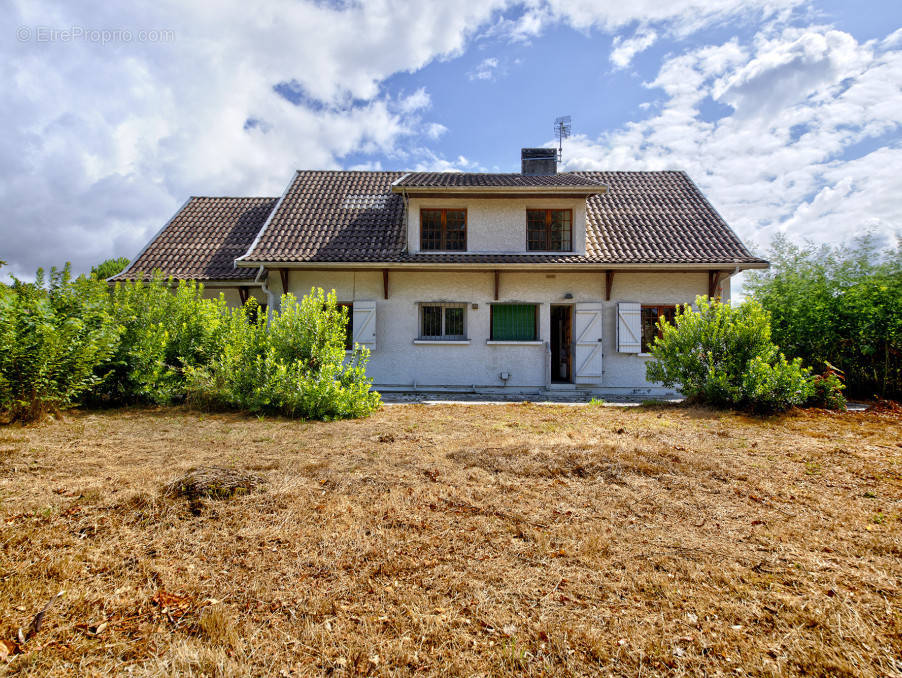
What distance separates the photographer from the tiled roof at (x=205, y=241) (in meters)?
11.8

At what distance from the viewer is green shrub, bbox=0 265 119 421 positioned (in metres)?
5.61

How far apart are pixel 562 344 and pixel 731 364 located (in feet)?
17.8

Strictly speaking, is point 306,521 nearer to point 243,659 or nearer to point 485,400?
point 243,659

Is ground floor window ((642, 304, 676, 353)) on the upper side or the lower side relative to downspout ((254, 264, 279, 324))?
lower

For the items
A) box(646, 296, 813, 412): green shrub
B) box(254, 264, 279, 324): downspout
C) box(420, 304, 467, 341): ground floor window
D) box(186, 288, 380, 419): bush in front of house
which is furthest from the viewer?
box(420, 304, 467, 341): ground floor window

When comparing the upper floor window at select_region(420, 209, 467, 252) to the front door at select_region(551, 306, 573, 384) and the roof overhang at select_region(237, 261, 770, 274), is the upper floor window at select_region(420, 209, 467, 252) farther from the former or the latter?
the front door at select_region(551, 306, 573, 384)

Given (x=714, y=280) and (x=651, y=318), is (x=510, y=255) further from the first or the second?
(x=714, y=280)

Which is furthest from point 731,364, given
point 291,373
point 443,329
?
point 291,373

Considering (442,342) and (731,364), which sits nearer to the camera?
(731,364)

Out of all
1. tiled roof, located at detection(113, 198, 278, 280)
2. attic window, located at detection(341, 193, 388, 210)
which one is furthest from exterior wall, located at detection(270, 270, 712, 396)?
tiled roof, located at detection(113, 198, 278, 280)

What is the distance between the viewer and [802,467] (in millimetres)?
4328

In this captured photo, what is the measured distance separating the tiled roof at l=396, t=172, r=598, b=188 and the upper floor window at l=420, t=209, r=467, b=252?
0.75 metres

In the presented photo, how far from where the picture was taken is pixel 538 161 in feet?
46.9

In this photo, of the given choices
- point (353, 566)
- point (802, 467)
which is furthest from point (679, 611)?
point (802, 467)
